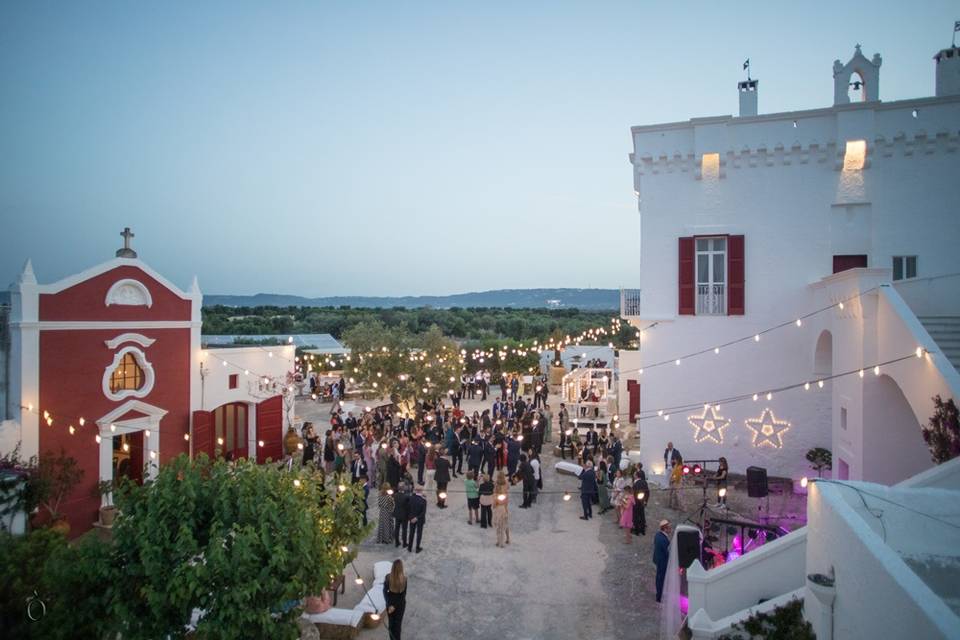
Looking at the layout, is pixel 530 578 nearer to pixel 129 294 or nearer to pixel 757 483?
pixel 757 483

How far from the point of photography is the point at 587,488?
Answer: 11.8 metres

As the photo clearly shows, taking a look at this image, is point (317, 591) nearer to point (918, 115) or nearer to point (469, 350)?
point (918, 115)

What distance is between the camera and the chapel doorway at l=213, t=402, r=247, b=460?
15.2m

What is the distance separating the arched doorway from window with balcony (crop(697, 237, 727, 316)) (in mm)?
4363

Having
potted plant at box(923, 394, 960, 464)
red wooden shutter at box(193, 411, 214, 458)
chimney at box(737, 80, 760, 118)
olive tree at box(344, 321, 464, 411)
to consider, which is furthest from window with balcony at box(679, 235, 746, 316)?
red wooden shutter at box(193, 411, 214, 458)

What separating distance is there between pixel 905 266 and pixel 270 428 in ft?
56.0

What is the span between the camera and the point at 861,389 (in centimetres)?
988

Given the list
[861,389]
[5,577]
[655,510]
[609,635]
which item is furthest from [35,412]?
[861,389]

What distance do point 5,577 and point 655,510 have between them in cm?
1114

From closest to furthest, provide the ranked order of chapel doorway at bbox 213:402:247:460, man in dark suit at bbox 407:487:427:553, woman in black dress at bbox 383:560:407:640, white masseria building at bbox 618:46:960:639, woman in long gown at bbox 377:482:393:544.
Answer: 1. woman in black dress at bbox 383:560:407:640
2. man in dark suit at bbox 407:487:427:553
3. woman in long gown at bbox 377:482:393:544
4. white masseria building at bbox 618:46:960:639
5. chapel doorway at bbox 213:402:247:460

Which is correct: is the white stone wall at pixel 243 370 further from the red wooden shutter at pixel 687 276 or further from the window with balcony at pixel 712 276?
the window with balcony at pixel 712 276

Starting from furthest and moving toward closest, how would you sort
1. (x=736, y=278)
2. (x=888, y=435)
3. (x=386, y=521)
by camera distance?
(x=736, y=278), (x=386, y=521), (x=888, y=435)

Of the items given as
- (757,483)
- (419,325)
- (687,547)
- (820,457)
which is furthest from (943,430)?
(419,325)

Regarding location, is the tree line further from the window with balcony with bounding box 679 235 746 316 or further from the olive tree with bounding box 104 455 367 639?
the olive tree with bounding box 104 455 367 639
